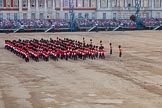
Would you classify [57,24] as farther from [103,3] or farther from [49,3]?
[103,3]

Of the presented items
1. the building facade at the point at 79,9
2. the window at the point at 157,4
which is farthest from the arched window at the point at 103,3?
the window at the point at 157,4

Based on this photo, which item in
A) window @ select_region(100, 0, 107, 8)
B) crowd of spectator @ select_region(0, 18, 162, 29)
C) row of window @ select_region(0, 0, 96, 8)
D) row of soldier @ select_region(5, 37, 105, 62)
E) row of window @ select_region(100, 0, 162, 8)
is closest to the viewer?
row of soldier @ select_region(5, 37, 105, 62)

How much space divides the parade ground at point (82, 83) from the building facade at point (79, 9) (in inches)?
2217

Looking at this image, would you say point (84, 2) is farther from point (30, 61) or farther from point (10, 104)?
point (10, 104)

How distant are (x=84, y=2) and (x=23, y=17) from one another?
13.0 metres

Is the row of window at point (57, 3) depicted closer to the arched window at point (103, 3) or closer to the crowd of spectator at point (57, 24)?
the arched window at point (103, 3)

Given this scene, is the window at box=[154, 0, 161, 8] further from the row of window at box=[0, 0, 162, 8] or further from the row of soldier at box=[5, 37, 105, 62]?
the row of soldier at box=[5, 37, 105, 62]

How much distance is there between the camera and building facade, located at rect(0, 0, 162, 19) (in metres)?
A: 88.9

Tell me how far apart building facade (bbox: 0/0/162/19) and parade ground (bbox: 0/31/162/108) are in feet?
185

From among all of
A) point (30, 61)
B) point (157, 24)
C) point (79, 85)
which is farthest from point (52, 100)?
point (157, 24)

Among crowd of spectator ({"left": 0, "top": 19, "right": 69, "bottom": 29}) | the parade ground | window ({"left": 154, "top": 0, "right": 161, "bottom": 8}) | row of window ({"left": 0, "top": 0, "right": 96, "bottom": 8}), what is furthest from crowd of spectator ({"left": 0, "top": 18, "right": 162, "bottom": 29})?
the parade ground

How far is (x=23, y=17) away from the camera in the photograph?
89.6 m

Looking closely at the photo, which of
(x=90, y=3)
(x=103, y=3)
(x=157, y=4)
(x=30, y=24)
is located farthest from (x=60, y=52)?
(x=157, y=4)

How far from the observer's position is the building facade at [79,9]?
88.9 m
